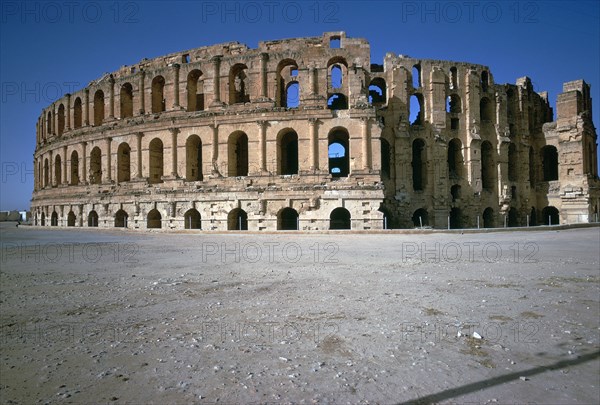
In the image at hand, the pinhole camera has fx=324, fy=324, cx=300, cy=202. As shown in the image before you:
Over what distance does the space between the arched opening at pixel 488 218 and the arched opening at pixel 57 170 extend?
3739 centimetres

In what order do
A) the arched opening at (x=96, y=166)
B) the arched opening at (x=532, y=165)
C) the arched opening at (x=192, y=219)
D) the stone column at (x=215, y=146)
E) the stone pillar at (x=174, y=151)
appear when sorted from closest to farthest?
1. the stone column at (x=215, y=146)
2. the arched opening at (x=192, y=219)
3. the stone pillar at (x=174, y=151)
4. the arched opening at (x=96, y=166)
5. the arched opening at (x=532, y=165)

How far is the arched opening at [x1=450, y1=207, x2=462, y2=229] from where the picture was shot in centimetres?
2469

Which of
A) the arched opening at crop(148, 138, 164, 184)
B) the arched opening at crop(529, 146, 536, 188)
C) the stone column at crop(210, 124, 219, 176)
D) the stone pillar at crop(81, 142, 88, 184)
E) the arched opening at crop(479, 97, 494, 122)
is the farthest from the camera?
the arched opening at crop(529, 146, 536, 188)

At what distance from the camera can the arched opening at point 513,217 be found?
26938 millimetres

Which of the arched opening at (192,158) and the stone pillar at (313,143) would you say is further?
the arched opening at (192,158)

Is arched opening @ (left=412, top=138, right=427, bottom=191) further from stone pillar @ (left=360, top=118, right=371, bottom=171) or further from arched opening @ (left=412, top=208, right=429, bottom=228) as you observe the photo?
stone pillar @ (left=360, top=118, right=371, bottom=171)

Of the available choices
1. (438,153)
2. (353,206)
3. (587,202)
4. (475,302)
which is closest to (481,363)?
(475,302)

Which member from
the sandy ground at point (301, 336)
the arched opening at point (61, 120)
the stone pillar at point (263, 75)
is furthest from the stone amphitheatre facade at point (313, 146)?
the sandy ground at point (301, 336)

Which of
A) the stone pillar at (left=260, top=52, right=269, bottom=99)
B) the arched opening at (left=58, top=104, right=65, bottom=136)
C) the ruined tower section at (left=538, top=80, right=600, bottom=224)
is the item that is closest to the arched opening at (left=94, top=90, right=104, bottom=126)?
the arched opening at (left=58, top=104, right=65, bottom=136)

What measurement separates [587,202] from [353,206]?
20.4m

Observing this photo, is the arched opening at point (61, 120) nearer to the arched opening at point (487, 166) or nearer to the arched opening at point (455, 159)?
the arched opening at point (455, 159)

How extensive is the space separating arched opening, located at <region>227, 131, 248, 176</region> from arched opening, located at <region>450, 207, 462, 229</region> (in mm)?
16345

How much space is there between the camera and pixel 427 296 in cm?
475

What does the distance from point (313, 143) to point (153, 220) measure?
1287 cm
